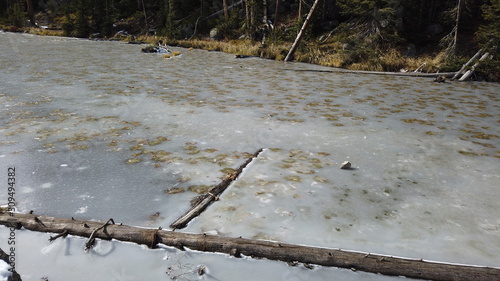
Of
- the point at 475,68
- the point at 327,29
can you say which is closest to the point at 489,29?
the point at 475,68

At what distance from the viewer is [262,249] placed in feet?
8.96

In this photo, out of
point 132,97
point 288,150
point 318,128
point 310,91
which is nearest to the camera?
point 288,150

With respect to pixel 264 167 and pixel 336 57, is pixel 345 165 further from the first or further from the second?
pixel 336 57

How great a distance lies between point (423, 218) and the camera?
11.3ft

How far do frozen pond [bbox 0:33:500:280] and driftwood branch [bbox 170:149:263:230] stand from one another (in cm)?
9

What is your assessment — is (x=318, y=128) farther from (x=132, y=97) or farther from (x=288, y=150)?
(x=132, y=97)

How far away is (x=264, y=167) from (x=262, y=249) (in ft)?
6.27

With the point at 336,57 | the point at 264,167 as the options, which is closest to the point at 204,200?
the point at 264,167

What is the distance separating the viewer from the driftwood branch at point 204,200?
3206 millimetres

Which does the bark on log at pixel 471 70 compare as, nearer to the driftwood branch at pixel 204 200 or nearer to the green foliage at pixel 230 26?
the driftwood branch at pixel 204 200

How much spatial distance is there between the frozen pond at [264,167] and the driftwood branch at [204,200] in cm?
9

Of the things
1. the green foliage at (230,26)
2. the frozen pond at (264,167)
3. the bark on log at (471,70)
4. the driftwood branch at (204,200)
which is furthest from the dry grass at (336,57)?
Answer: the driftwood branch at (204,200)

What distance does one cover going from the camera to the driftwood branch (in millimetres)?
3206

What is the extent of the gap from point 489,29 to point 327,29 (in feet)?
39.1
